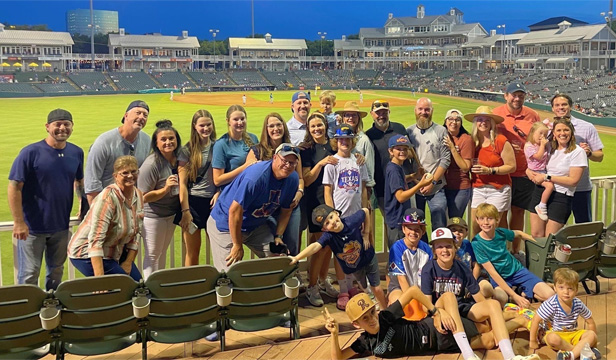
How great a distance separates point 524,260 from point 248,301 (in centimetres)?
352

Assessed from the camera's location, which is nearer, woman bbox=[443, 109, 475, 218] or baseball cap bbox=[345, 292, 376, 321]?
baseball cap bbox=[345, 292, 376, 321]

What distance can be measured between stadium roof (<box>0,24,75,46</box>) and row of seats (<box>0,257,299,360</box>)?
99598mm

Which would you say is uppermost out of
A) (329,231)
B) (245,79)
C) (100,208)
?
(245,79)

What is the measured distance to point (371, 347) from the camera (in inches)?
190

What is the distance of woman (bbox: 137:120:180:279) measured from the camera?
5.80m

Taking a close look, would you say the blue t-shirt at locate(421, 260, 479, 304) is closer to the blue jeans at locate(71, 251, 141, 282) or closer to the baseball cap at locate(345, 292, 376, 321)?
the baseball cap at locate(345, 292, 376, 321)

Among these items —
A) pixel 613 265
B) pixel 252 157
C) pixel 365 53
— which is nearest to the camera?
pixel 252 157

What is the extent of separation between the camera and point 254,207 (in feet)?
17.8

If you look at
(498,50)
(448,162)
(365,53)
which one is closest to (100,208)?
(448,162)

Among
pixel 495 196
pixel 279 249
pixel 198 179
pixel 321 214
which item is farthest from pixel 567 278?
pixel 198 179

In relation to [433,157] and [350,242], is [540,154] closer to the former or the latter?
[433,157]

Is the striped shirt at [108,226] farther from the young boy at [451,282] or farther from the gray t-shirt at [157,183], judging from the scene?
the young boy at [451,282]

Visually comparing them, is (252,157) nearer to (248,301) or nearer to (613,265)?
(248,301)

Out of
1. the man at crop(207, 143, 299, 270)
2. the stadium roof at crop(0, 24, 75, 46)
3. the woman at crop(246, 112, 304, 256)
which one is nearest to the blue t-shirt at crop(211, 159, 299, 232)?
the man at crop(207, 143, 299, 270)
